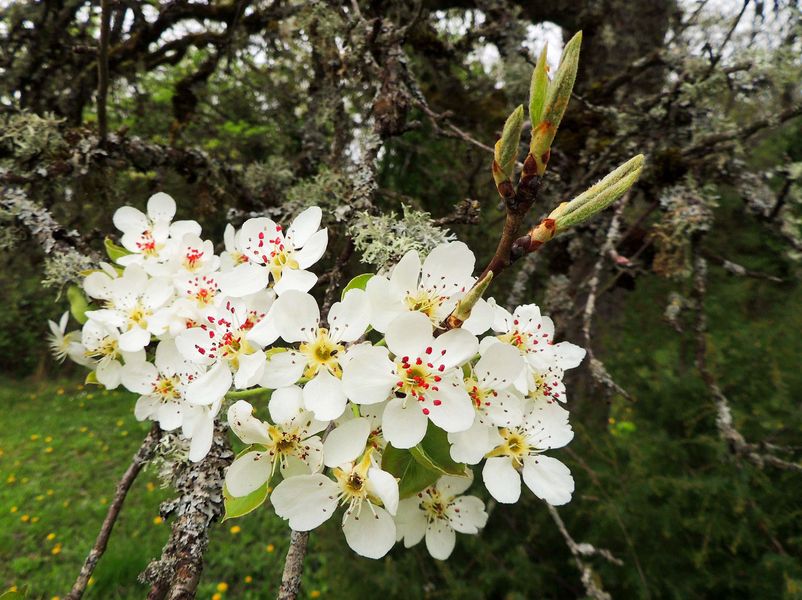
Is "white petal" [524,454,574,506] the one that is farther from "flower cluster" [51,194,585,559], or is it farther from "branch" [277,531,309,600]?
"branch" [277,531,309,600]

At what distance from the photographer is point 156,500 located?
4152mm

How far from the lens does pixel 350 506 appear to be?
829 millimetres

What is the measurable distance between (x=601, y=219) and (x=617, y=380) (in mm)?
1598

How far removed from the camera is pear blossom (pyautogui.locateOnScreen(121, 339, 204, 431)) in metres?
1.03

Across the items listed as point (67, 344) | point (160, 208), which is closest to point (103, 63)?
point (160, 208)

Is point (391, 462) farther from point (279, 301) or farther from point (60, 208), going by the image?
point (60, 208)

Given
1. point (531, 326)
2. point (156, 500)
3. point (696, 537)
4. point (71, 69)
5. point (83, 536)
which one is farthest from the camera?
point (156, 500)

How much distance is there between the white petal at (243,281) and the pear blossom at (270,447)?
0.70ft

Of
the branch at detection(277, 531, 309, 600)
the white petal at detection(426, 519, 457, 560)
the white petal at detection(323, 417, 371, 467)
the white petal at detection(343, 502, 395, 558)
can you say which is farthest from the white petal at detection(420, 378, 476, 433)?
the white petal at detection(426, 519, 457, 560)

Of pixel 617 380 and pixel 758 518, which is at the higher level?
pixel 758 518

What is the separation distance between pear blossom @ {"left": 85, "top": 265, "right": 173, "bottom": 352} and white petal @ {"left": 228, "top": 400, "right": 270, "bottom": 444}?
423 millimetres

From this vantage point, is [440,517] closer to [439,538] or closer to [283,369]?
[439,538]

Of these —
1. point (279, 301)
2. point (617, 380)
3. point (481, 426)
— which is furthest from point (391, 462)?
point (617, 380)

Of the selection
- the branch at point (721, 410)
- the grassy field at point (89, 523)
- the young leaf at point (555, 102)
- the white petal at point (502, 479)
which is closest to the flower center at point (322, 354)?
the white petal at point (502, 479)
